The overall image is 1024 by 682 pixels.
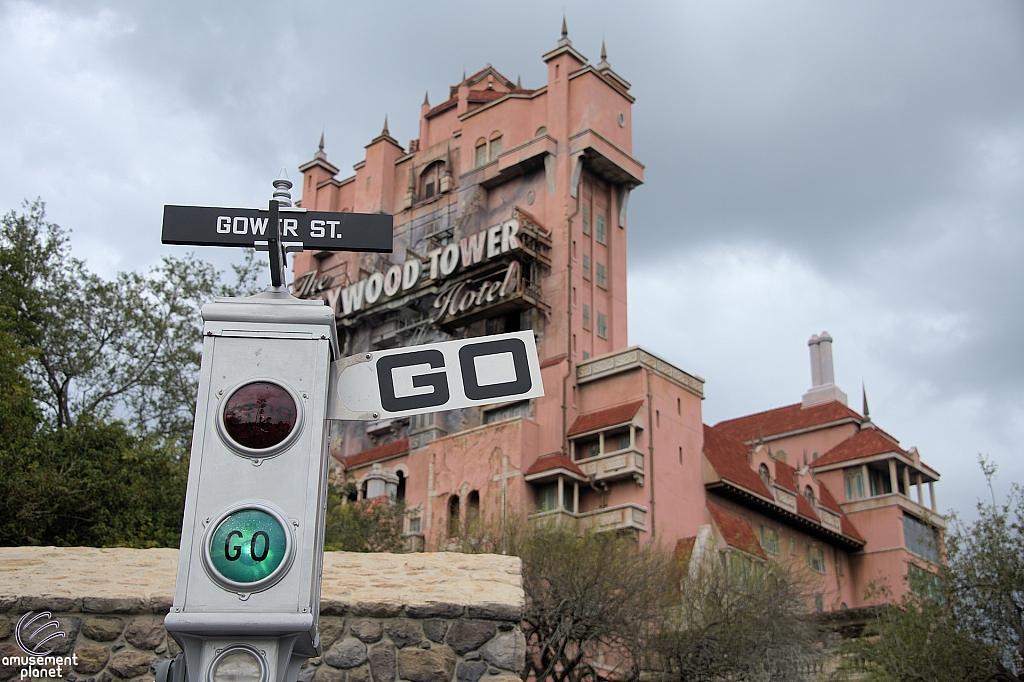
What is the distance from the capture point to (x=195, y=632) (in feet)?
11.5

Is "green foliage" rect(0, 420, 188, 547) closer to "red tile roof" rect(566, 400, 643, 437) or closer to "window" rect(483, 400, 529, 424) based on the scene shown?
"window" rect(483, 400, 529, 424)

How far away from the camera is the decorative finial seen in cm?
430

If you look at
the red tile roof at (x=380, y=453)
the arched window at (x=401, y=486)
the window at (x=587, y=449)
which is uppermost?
the red tile roof at (x=380, y=453)

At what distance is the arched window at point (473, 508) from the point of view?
106 ft

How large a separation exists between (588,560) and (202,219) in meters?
21.3

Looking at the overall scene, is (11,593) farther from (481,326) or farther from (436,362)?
(481,326)

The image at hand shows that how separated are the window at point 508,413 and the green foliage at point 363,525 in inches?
207

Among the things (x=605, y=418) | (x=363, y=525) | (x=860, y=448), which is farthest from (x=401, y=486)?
(x=860, y=448)

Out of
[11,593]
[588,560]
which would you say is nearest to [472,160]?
[588,560]

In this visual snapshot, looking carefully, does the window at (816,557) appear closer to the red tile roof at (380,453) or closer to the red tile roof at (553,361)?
the red tile roof at (553,361)

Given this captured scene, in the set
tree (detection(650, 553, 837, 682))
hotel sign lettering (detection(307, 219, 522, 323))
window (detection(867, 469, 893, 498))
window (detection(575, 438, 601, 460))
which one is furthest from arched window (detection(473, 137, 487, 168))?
tree (detection(650, 553, 837, 682))

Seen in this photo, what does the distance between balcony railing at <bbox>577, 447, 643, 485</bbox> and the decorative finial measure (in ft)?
102

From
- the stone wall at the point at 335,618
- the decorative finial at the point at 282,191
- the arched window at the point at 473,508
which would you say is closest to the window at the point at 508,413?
the arched window at the point at 473,508

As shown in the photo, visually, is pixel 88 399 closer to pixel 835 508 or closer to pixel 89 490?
pixel 89 490
